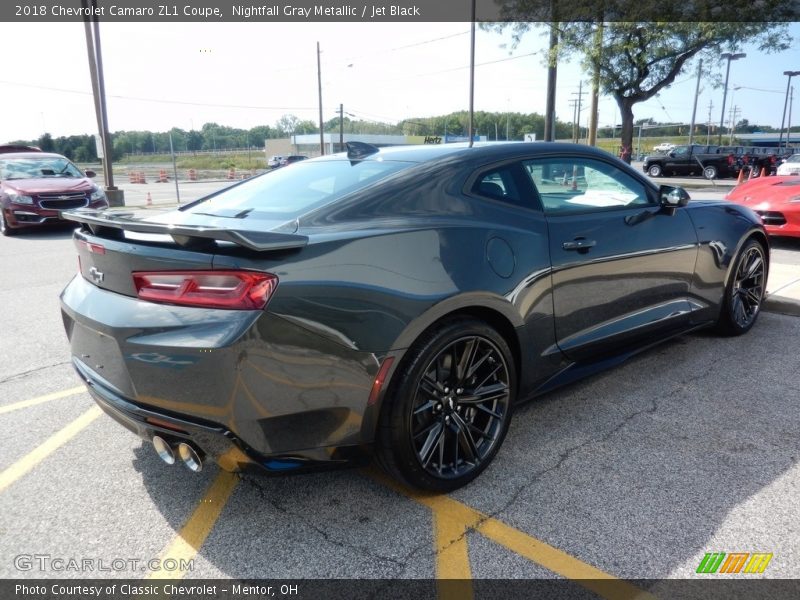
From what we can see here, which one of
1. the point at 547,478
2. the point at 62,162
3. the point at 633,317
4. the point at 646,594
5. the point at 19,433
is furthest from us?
the point at 62,162

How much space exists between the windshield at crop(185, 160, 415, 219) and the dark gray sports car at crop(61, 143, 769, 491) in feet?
0.06

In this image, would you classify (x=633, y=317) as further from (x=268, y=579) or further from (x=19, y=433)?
(x=19, y=433)

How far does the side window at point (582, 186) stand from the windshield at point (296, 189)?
78 cm

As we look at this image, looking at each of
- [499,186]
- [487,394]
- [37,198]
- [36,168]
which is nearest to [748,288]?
[499,186]

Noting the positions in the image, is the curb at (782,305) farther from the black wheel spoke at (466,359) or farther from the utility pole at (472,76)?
the utility pole at (472,76)

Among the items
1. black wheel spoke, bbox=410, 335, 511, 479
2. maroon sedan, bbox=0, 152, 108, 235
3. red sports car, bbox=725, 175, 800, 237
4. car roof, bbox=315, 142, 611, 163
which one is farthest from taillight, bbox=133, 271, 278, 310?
maroon sedan, bbox=0, 152, 108, 235

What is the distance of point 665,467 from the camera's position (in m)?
2.73

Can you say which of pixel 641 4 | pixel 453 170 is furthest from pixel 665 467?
pixel 641 4

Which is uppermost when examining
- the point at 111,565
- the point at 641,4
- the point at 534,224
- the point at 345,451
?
the point at 641,4

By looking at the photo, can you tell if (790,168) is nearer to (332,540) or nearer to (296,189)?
(296,189)

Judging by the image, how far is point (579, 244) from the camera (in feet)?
10.0

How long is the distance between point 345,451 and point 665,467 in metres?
1.53

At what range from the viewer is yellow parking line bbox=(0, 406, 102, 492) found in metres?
2.74

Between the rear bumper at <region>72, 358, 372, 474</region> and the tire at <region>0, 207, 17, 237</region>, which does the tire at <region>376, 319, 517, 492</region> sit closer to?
the rear bumper at <region>72, 358, 372, 474</region>
